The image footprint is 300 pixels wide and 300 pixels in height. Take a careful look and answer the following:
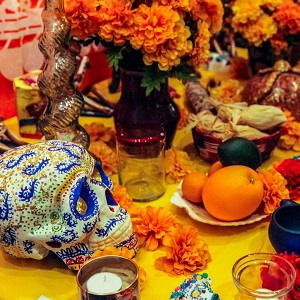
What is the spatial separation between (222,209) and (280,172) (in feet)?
0.63

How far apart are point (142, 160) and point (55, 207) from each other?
0.31m

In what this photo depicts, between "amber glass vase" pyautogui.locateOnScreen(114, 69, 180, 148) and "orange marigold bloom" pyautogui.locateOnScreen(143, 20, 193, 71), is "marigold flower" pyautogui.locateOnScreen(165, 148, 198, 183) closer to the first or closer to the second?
"amber glass vase" pyautogui.locateOnScreen(114, 69, 180, 148)

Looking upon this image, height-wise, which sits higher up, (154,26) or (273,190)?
(154,26)

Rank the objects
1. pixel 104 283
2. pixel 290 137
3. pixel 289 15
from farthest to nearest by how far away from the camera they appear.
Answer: pixel 289 15 → pixel 290 137 → pixel 104 283

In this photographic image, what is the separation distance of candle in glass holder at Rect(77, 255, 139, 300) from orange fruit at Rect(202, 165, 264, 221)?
9.1 inches

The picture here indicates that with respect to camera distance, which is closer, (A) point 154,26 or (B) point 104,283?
(B) point 104,283

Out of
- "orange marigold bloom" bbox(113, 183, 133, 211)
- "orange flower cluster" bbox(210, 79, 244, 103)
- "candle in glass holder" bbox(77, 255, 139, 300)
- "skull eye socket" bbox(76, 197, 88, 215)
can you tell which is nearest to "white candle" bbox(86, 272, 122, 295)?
"candle in glass holder" bbox(77, 255, 139, 300)

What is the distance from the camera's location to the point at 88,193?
87cm

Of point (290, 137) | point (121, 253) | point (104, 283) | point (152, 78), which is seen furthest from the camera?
point (290, 137)

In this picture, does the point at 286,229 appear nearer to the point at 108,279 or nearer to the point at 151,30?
the point at 108,279

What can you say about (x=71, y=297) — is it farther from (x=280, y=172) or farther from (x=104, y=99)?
(x=104, y=99)

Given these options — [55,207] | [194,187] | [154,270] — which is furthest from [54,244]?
[194,187]

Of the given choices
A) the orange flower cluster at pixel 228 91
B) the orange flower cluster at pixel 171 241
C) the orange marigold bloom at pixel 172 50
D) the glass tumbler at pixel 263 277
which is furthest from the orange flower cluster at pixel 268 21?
the glass tumbler at pixel 263 277

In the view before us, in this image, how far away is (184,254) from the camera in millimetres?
889
